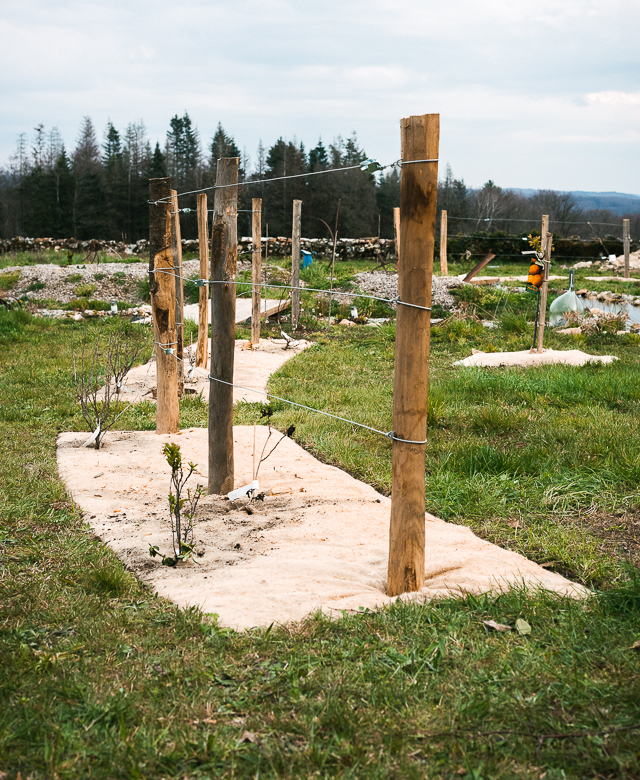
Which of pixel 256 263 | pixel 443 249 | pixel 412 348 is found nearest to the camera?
pixel 412 348

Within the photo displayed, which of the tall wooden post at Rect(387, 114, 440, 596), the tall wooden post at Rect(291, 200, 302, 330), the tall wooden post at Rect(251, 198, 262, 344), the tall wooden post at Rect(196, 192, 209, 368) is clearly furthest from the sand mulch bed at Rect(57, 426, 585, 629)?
the tall wooden post at Rect(291, 200, 302, 330)

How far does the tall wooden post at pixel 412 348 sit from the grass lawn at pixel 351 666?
A: 0.91 feet

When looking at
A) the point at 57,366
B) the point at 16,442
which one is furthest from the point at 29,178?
the point at 16,442

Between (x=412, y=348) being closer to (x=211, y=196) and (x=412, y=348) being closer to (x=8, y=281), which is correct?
(x=8, y=281)

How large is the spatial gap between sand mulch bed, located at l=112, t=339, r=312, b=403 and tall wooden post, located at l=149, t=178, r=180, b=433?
5.08ft

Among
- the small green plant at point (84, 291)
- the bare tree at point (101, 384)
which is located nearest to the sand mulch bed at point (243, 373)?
the bare tree at point (101, 384)

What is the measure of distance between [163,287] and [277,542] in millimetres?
2626

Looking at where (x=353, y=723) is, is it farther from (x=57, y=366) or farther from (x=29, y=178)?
(x=29, y=178)

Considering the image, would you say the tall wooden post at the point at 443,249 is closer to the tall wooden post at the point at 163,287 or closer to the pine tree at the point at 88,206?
the tall wooden post at the point at 163,287

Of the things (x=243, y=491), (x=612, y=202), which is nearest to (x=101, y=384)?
(x=243, y=491)

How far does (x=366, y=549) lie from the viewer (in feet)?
11.3

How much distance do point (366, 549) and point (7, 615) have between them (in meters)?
1.72

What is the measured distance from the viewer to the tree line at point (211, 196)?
34344 mm

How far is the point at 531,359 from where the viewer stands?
884cm
